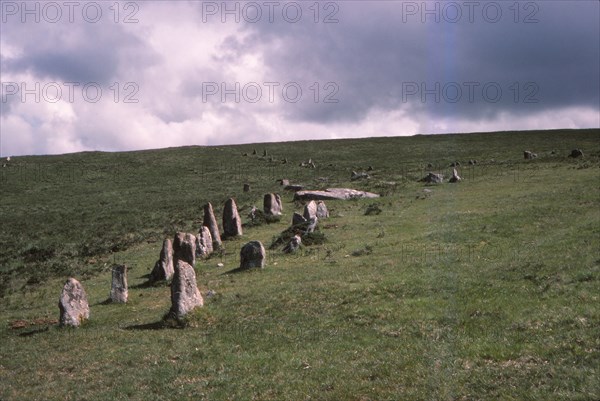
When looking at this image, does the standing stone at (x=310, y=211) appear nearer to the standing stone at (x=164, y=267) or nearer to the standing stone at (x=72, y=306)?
the standing stone at (x=164, y=267)

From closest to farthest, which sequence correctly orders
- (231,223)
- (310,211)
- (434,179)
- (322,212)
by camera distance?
(231,223) < (310,211) < (322,212) < (434,179)

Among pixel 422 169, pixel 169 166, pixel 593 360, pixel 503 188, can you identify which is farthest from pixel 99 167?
pixel 593 360

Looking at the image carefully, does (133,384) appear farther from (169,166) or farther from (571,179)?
(169,166)

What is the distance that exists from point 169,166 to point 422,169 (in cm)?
4803

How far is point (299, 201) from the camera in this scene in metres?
56.1

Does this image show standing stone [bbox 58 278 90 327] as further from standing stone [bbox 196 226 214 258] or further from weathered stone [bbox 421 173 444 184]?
weathered stone [bbox 421 173 444 184]

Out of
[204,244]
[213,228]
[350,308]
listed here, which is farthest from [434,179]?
[350,308]

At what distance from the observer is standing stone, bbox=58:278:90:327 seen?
73.5 ft

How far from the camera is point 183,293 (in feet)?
69.3

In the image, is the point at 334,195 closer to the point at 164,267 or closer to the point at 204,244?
the point at 204,244

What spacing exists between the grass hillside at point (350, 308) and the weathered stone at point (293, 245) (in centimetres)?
88

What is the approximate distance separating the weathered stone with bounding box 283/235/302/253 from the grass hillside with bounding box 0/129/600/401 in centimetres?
88

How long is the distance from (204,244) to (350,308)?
18.0 m

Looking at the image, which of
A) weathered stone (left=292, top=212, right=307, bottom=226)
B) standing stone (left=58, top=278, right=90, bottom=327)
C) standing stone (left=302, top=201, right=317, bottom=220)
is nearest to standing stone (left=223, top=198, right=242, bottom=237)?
weathered stone (left=292, top=212, right=307, bottom=226)
